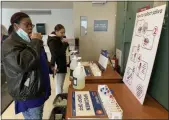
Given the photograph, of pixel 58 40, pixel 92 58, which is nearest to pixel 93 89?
pixel 58 40

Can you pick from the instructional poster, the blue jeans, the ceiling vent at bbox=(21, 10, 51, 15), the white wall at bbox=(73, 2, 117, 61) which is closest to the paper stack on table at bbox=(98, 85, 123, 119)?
the instructional poster

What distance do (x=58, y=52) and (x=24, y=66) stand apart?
134cm

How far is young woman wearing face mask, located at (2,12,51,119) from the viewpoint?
1.21m

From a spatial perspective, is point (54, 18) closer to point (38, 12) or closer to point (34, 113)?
point (38, 12)

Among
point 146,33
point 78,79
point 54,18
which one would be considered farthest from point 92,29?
point 146,33

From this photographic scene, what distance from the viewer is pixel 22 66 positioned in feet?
3.93

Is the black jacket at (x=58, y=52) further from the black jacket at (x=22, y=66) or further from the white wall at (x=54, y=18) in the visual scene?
the black jacket at (x=22, y=66)

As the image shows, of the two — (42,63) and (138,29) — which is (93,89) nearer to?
(42,63)

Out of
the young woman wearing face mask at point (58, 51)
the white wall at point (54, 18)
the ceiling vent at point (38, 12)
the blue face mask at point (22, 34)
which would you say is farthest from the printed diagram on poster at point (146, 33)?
the ceiling vent at point (38, 12)

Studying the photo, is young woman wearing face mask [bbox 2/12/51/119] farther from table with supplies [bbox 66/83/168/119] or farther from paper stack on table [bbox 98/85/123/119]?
paper stack on table [bbox 98/85/123/119]

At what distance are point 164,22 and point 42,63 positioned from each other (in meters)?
0.99

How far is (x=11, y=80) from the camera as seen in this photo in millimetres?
1289

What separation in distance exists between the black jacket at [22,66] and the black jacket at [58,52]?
1100mm

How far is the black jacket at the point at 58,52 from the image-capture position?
243cm
